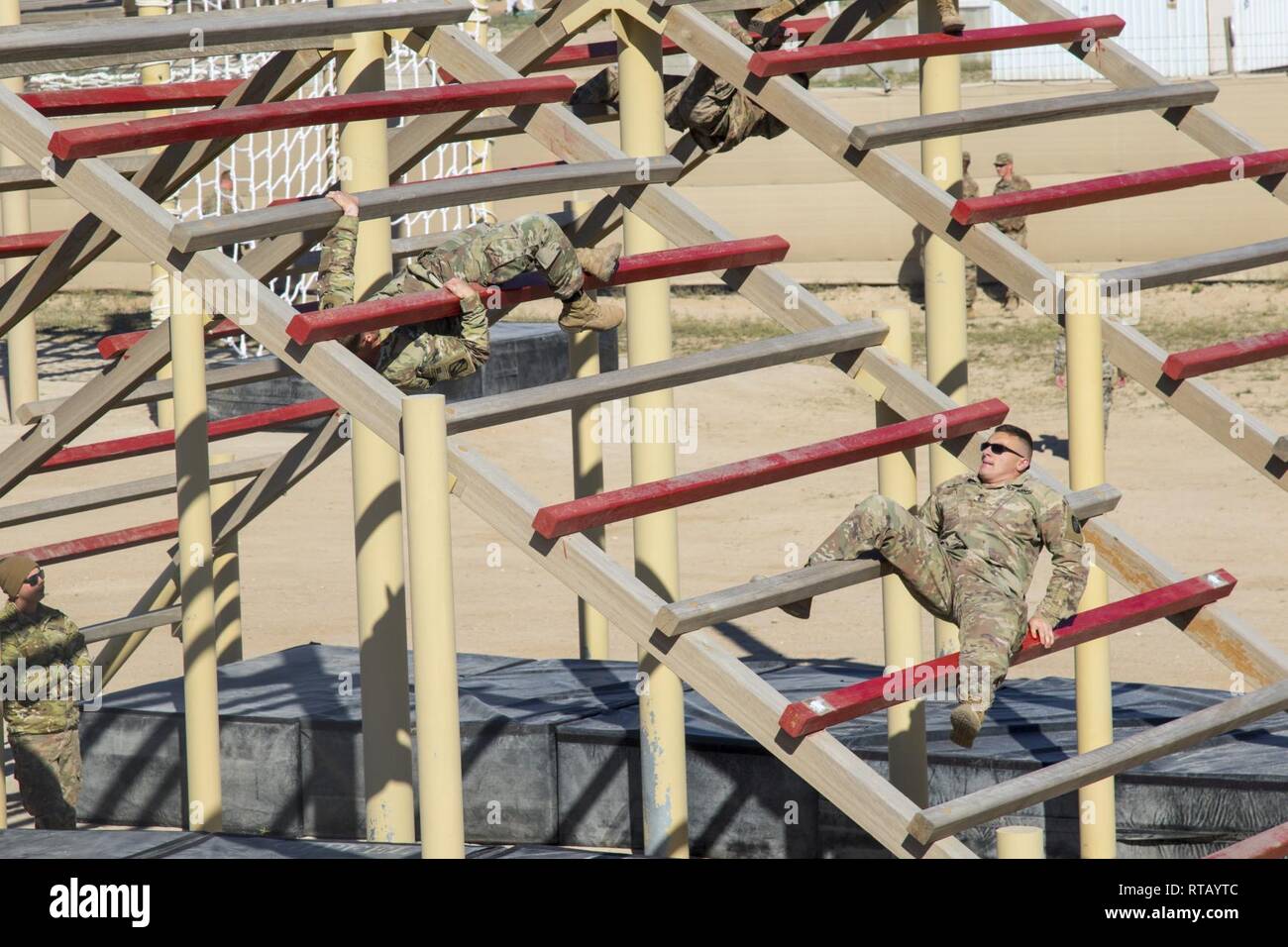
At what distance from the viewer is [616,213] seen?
24.1 feet

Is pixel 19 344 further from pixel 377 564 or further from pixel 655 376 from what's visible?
pixel 655 376

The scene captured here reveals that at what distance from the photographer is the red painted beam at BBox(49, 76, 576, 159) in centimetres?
514

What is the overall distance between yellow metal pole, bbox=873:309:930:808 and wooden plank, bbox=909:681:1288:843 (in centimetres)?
87

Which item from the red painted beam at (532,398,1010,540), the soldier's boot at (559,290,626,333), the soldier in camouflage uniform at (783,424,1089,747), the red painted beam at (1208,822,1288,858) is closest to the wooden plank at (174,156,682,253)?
the soldier's boot at (559,290,626,333)

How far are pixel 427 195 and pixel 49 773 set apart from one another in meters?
3.47

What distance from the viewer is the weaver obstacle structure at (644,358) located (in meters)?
4.83

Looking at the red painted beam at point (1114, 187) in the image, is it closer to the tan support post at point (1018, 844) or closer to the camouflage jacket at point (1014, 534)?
the camouflage jacket at point (1014, 534)

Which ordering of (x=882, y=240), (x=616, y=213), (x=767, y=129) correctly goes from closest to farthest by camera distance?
1. (x=616, y=213)
2. (x=767, y=129)
3. (x=882, y=240)

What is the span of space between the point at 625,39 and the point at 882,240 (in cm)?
1269

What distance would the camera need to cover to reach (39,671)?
7691 mm

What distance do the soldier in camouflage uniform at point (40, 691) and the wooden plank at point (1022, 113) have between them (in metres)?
3.77

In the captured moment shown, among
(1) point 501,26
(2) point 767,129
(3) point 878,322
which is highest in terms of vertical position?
(1) point 501,26
